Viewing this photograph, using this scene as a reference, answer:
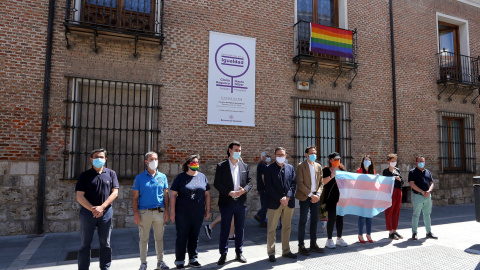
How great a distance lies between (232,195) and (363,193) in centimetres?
306

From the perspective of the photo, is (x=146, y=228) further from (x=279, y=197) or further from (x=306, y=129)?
(x=306, y=129)

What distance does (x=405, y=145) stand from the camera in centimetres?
1078

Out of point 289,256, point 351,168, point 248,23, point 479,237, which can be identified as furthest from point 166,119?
point 479,237

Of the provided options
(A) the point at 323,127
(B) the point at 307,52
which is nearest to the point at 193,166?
(A) the point at 323,127

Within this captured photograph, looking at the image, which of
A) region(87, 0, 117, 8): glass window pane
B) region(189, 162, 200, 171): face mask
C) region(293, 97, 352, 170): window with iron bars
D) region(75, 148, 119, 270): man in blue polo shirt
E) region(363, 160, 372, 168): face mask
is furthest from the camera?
region(293, 97, 352, 170): window with iron bars

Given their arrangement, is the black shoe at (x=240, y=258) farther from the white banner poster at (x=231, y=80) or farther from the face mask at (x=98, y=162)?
the white banner poster at (x=231, y=80)

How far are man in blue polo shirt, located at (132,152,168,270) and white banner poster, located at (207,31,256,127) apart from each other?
12.6 ft

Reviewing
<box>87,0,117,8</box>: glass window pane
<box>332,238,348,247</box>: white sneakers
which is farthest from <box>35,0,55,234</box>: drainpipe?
<box>332,238,348,247</box>: white sneakers

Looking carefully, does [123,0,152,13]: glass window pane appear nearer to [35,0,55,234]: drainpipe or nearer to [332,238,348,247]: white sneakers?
[35,0,55,234]: drainpipe

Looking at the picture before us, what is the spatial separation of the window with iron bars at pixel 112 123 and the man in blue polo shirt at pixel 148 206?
3250 millimetres

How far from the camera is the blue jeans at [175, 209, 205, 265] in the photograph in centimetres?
446

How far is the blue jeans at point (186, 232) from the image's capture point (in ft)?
14.6

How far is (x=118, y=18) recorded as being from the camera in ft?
25.4

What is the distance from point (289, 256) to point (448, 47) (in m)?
12.5
